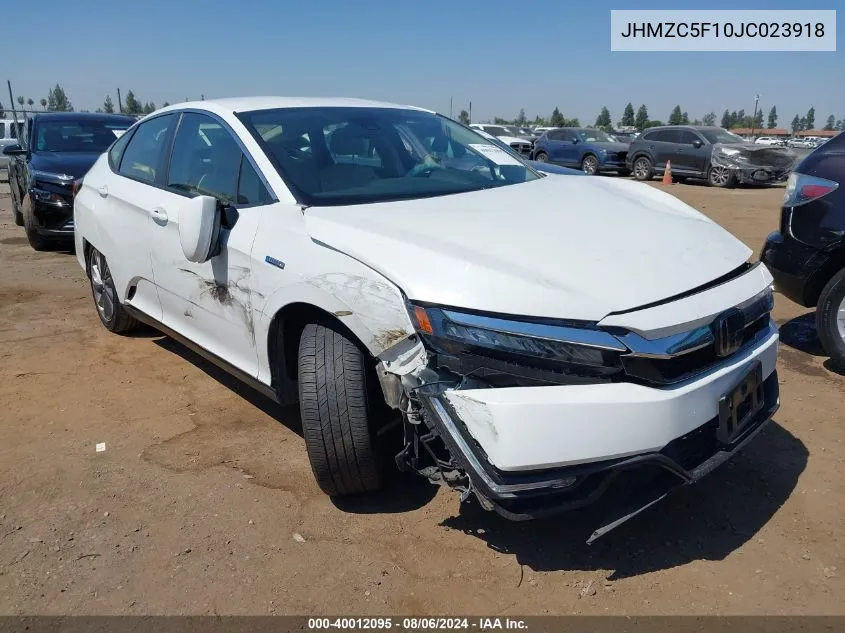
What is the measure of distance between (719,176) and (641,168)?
2465mm

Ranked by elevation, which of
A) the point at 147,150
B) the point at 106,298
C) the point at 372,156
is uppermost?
the point at 147,150

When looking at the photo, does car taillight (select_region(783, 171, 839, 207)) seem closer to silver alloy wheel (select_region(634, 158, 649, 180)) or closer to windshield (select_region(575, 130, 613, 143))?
silver alloy wheel (select_region(634, 158, 649, 180))

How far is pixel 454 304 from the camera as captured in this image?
87.7 inches

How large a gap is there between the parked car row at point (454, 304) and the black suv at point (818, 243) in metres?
1.18

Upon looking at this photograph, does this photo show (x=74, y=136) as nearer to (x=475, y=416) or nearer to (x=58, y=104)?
(x=475, y=416)

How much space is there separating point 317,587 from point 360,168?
183cm

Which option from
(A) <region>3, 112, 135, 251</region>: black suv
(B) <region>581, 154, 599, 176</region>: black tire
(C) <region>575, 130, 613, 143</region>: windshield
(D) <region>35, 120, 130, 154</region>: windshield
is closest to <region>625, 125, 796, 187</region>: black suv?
(B) <region>581, 154, 599, 176</region>: black tire

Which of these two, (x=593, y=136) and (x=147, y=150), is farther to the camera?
(x=593, y=136)

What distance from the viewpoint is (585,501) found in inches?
86.5

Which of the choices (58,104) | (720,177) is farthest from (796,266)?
(58,104)

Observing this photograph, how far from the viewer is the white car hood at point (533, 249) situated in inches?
87.7

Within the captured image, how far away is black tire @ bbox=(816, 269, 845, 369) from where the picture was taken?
4.01 metres

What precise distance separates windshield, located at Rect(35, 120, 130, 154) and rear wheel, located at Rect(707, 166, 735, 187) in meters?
13.7
